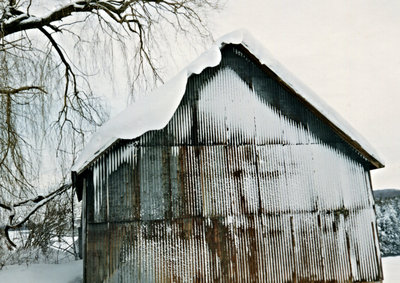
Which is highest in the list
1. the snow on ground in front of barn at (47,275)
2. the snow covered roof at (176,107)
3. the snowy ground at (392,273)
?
the snow covered roof at (176,107)

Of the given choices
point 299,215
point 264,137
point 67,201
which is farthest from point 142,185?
point 67,201

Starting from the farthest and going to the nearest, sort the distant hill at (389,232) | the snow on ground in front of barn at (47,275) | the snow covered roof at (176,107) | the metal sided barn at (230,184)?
the distant hill at (389,232) → the snow on ground in front of barn at (47,275) → the metal sided barn at (230,184) → the snow covered roof at (176,107)

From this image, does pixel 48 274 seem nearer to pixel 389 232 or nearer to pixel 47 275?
pixel 47 275

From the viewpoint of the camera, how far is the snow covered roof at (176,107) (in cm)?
744

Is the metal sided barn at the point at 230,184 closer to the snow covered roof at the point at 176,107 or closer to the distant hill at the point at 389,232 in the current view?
the snow covered roof at the point at 176,107

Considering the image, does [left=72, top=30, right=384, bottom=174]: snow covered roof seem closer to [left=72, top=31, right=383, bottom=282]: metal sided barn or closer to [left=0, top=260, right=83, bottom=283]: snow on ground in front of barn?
[left=72, top=31, right=383, bottom=282]: metal sided barn

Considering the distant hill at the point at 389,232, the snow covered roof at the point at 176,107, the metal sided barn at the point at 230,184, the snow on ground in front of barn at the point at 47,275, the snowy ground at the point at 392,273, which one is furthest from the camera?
the distant hill at the point at 389,232

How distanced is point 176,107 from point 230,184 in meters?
2.07

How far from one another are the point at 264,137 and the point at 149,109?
2.77 meters

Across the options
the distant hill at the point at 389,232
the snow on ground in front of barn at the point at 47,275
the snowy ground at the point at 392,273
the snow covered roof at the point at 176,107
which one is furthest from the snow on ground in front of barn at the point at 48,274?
the distant hill at the point at 389,232

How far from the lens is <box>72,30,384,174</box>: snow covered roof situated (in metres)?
7.44

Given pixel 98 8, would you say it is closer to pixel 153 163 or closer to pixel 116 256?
pixel 153 163

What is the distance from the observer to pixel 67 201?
2192 cm

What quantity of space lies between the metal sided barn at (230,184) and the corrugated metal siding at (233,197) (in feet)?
0.07
